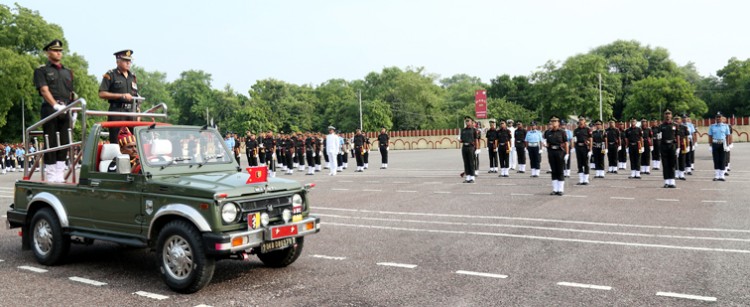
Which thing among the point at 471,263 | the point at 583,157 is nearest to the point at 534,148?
the point at 583,157

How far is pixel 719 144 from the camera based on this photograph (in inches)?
678

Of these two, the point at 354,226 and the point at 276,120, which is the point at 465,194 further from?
the point at 276,120

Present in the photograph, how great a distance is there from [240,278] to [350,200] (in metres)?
7.80

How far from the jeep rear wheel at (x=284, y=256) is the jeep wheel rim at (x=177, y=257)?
4.40 feet

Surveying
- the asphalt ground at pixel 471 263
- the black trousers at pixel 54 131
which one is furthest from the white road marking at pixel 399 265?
the black trousers at pixel 54 131

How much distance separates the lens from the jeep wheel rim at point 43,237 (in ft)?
24.3

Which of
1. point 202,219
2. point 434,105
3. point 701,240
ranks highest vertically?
point 434,105

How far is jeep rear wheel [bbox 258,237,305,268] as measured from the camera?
7.10 meters

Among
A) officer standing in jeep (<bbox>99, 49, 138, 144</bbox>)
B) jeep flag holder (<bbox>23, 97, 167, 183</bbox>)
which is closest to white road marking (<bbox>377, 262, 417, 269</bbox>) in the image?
→ jeep flag holder (<bbox>23, 97, 167, 183</bbox>)

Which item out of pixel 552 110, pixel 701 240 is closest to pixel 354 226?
pixel 701 240

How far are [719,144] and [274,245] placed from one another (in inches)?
617

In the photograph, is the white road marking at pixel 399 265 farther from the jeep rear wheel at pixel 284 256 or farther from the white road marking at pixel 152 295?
the white road marking at pixel 152 295

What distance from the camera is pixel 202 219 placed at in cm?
587

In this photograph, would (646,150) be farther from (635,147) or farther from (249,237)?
(249,237)
